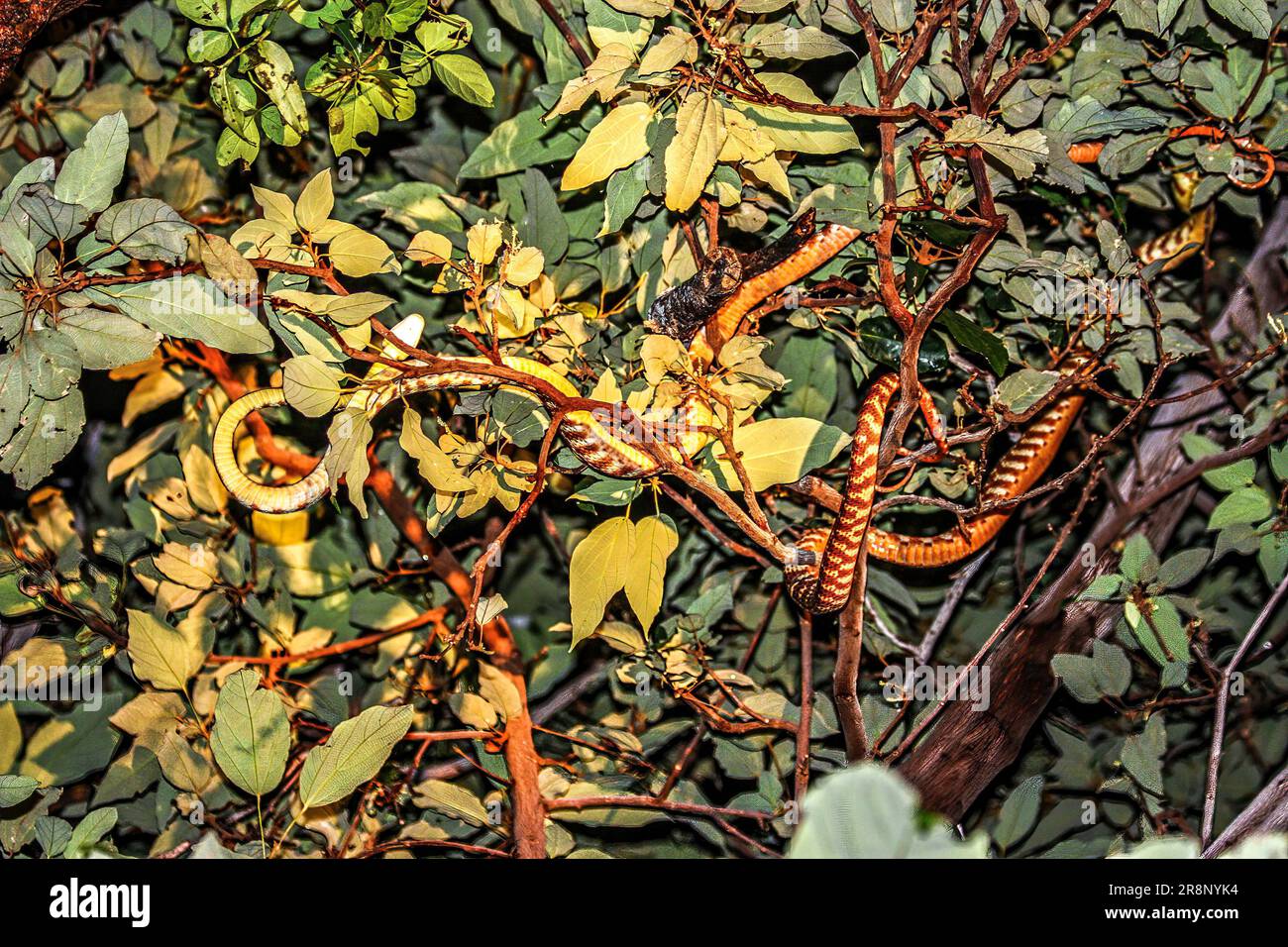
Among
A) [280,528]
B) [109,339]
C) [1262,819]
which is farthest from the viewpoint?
[280,528]

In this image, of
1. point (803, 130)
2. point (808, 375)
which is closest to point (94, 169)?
point (803, 130)

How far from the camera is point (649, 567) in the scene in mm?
1035

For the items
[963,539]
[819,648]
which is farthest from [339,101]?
[819,648]

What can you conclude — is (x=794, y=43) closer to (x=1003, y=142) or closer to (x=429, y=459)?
(x=1003, y=142)

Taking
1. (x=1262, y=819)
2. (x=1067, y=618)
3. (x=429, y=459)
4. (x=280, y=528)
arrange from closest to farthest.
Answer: (x=429, y=459) → (x=1262, y=819) → (x=1067, y=618) → (x=280, y=528)

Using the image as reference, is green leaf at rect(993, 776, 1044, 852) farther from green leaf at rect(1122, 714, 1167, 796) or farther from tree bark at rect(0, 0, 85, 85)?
tree bark at rect(0, 0, 85, 85)

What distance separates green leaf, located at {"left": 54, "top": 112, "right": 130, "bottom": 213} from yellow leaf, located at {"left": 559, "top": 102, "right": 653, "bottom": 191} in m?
0.43

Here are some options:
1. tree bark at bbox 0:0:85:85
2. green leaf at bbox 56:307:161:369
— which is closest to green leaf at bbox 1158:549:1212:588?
green leaf at bbox 56:307:161:369

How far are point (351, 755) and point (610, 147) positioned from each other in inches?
26.4

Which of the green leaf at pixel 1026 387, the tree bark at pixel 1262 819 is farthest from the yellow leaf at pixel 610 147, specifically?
the tree bark at pixel 1262 819

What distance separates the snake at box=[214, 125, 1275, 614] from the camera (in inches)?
39.3

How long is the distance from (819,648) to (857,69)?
863 mm

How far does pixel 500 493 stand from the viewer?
40.9 inches

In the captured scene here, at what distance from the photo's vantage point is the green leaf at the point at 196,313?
885 mm
